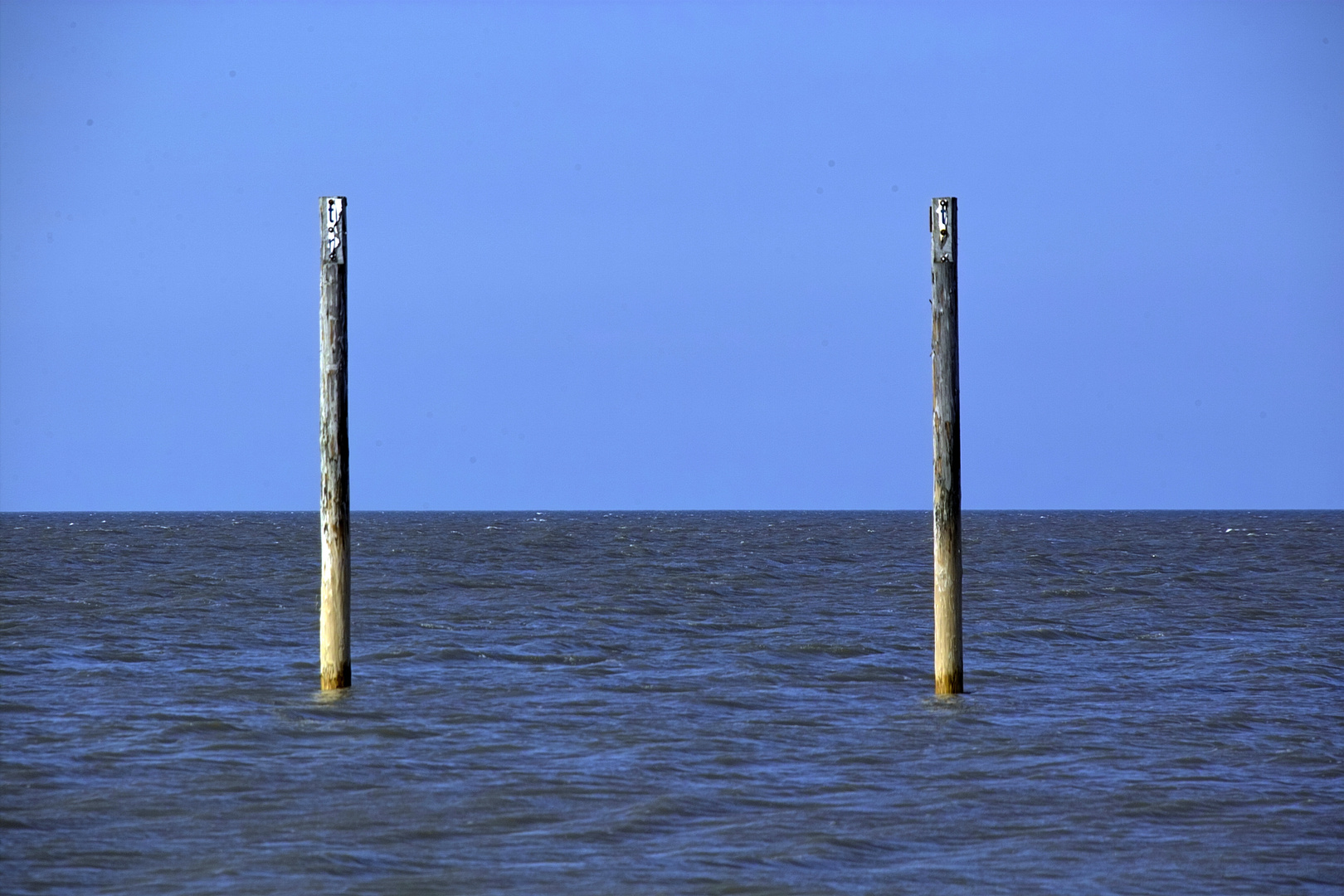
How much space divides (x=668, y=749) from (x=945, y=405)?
142 inches

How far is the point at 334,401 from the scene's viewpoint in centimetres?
1244

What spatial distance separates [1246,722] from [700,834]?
5.50 meters

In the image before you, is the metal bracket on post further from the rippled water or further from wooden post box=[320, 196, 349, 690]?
the rippled water

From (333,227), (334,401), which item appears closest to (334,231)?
(333,227)

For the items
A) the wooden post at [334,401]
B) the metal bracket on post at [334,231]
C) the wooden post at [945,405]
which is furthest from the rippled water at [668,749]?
the metal bracket on post at [334,231]

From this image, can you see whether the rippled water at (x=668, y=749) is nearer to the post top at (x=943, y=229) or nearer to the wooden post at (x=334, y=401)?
the wooden post at (x=334, y=401)

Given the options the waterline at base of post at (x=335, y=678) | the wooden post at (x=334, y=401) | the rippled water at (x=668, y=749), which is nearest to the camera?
the rippled water at (x=668, y=749)

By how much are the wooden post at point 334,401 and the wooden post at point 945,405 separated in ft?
15.1

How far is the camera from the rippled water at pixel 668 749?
24.0 ft

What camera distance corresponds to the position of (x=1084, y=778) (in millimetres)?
9430

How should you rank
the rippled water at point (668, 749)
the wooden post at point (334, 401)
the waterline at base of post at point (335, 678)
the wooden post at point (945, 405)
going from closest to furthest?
the rippled water at point (668, 749) → the wooden post at point (945, 405) → the wooden post at point (334, 401) → the waterline at base of post at point (335, 678)

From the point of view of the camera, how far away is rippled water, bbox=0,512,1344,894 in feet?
24.0

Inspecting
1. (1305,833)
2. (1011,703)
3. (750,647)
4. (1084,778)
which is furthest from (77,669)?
(1305,833)

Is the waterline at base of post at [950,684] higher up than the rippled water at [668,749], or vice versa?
the waterline at base of post at [950,684]
